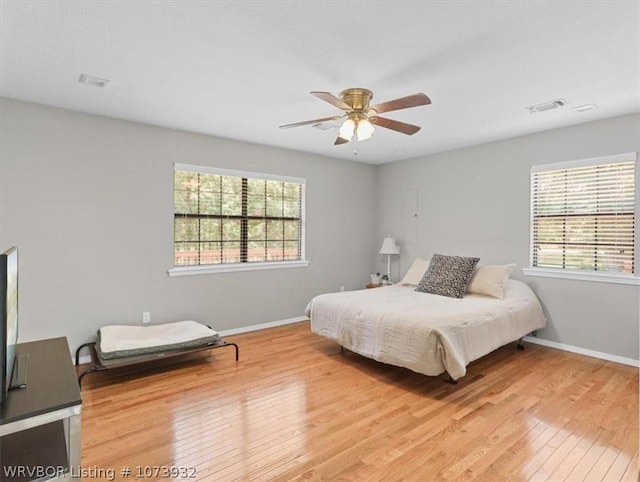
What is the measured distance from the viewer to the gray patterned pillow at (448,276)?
13.5 ft

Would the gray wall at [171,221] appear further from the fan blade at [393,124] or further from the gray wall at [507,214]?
the fan blade at [393,124]

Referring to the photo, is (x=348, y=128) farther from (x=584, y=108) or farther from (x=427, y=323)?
(x=584, y=108)

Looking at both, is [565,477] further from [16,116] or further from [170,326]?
[16,116]

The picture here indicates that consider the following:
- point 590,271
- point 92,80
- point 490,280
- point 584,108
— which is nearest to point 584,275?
point 590,271

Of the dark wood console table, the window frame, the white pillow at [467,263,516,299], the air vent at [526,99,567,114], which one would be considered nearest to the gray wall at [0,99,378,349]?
the dark wood console table

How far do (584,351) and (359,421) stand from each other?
288cm

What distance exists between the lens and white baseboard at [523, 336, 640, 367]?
3.54 meters

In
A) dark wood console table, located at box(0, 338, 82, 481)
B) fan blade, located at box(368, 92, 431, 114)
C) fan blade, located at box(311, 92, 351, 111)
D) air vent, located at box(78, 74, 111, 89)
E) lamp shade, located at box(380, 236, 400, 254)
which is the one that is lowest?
dark wood console table, located at box(0, 338, 82, 481)

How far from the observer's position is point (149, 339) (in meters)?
3.53

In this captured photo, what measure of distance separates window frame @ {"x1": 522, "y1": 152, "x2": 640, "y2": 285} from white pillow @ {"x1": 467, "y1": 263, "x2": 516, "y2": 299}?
0.33 m

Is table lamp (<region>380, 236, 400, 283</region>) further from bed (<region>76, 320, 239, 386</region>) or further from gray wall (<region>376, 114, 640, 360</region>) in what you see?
bed (<region>76, 320, 239, 386</region>)

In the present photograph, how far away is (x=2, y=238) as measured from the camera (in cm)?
312

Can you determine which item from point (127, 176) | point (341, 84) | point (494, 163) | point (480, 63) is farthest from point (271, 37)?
point (494, 163)

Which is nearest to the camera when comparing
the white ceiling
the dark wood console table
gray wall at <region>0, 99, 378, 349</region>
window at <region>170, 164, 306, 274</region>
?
the dark wood console table
